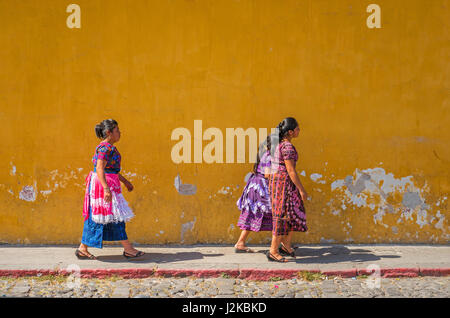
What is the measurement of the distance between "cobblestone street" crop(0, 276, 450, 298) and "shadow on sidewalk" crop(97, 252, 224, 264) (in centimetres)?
40

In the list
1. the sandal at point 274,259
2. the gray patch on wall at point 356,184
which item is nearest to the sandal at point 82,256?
the sandal at point 274,259

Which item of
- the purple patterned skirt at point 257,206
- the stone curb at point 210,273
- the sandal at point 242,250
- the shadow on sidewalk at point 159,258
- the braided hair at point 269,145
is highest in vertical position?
the braided hair at point 269,145

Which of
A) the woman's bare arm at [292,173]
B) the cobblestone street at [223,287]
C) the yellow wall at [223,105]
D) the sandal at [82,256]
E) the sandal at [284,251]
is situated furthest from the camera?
the yellow wall at [223,105]

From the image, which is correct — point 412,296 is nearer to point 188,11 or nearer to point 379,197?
point 379,197

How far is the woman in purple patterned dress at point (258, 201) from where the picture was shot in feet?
17.0

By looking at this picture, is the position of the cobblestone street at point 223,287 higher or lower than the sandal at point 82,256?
lower

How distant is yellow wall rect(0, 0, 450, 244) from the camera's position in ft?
19.0

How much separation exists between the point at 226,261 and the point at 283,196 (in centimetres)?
96

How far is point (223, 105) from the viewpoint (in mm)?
5812

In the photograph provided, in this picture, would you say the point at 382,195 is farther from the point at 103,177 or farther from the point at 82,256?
the point at 82,256

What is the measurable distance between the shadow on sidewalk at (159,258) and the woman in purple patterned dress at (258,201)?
20.1 inches

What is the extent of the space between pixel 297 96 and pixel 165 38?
183 centimetres

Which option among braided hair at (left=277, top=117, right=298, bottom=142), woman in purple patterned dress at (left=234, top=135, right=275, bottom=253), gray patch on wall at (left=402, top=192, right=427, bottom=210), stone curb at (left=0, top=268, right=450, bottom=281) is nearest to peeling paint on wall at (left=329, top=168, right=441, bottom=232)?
gray patch on wall at (left=402, top=192, right=427, bottom=210)

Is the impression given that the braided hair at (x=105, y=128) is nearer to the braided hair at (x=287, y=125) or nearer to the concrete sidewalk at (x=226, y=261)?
the concrete sidewalk at (x=226, y=261)
